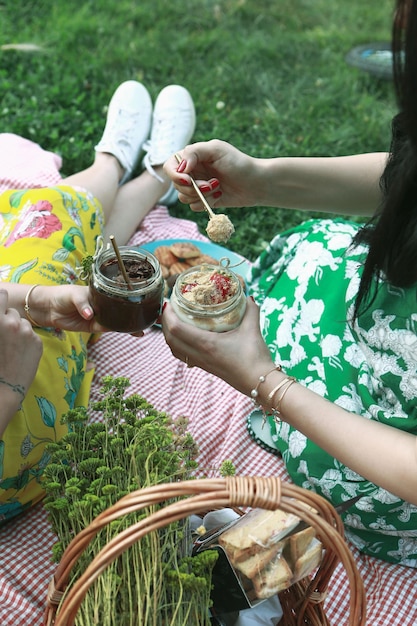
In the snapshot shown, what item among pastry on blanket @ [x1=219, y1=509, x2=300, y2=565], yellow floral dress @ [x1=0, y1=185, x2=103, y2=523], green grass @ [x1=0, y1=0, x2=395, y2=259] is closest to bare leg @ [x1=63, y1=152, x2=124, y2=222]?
yellow floral dress @ [x1=0, y1=185, x2=103, y2=523]

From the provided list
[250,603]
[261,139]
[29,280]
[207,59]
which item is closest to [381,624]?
[250,603]

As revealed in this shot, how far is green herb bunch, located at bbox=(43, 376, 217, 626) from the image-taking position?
139 cm

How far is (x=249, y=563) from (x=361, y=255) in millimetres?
998

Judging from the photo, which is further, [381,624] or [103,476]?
[381,624]

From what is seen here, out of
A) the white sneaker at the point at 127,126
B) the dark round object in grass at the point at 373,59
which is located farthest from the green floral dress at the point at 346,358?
the dark round object in grass at the point at 373,59

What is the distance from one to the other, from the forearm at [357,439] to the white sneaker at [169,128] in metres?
1.68

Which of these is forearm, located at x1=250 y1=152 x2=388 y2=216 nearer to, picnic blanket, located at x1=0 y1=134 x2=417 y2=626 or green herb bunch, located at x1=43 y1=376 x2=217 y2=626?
picnic blanket, located at x1=0 y1=134 x2=417 y2=626

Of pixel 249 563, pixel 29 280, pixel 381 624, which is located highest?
pixel 29 280

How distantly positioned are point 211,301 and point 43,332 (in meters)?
0.63

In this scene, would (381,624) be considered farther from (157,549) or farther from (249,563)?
(157,549)

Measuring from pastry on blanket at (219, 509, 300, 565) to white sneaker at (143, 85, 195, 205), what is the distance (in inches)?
76.1

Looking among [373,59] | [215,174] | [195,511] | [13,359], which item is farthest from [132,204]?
[373,59]

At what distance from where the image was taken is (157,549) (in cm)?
142

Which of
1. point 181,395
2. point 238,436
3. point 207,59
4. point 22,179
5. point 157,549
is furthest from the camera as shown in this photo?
point 207,59
